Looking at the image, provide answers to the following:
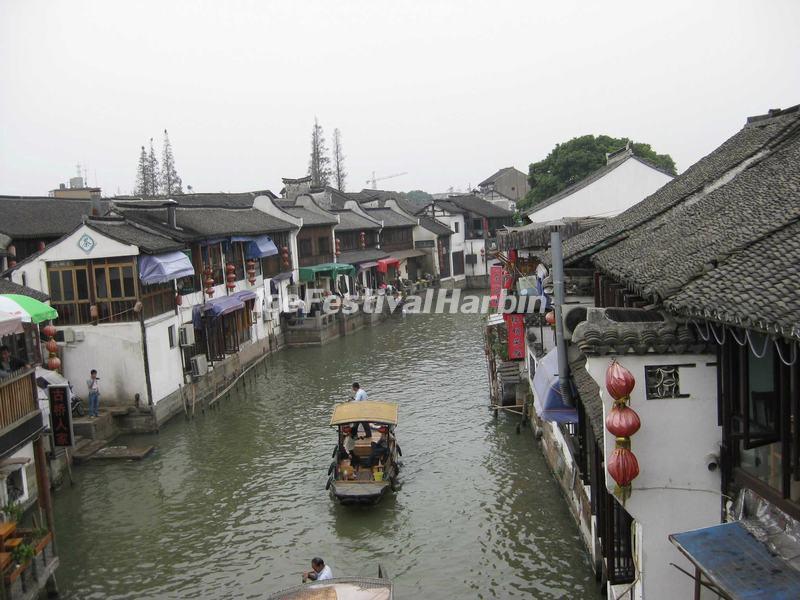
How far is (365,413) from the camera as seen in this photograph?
17688 millimetres

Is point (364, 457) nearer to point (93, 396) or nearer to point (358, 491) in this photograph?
point (358, 491)

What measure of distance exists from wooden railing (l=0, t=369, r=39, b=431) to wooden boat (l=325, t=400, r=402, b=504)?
6332mm

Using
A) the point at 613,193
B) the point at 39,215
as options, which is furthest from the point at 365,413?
the point at 39,215

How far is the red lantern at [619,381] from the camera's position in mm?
7336

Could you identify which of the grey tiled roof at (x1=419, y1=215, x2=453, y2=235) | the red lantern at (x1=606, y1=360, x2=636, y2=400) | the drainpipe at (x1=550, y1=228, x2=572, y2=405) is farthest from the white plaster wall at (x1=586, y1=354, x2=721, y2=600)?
the grey tiled roof at (x1=419, y1=215, x2=453, y2=235)

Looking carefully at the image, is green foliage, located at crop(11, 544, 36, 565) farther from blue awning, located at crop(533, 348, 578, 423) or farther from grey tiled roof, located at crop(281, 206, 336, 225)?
grey tiled roof, located at crop(281, 206, 336, 225)

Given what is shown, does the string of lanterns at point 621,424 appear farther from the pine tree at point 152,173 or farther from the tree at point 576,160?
the pine tree at point 152,173

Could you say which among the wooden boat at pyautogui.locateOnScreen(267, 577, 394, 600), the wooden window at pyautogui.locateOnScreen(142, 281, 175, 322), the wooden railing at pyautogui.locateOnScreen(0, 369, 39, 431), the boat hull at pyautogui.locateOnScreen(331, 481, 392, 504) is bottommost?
the boat hull at pyautogui.locateOnScreen(331, 481, 392, 504)

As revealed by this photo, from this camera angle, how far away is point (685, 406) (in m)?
7.79

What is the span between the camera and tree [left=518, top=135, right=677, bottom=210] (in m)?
47.1

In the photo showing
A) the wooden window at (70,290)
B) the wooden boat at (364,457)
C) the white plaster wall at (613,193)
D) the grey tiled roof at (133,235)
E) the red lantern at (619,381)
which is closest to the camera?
the red lantern at (619,381)

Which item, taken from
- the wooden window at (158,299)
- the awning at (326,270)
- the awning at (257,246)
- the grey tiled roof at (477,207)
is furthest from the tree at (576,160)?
the wooden window at (158,299)

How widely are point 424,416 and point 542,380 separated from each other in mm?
10674

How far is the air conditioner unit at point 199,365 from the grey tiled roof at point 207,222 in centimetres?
421
